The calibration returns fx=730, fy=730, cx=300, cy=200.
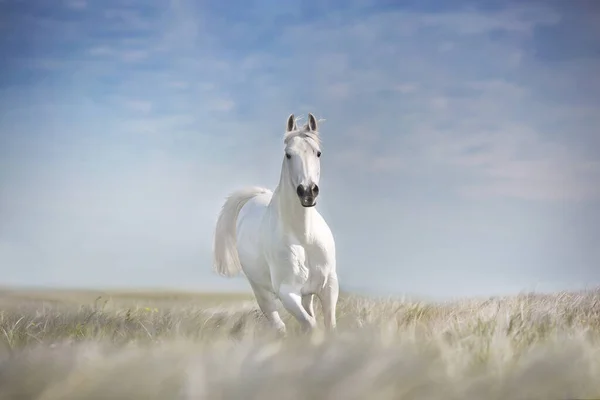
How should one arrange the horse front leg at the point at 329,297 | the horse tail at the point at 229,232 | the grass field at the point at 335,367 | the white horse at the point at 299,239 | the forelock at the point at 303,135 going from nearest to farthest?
the grass field at the point at 335,367 < the white horse at the point at 299,239 < the forelock at the point at 303,135 < the horse front leg at the point at 329,297 < the horse tail at the point at 229,232

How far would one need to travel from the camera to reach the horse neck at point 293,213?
11.4ft

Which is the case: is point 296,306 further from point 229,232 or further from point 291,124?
point 229,232

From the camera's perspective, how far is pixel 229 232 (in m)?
4.62

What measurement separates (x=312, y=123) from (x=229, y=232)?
53.4 inches

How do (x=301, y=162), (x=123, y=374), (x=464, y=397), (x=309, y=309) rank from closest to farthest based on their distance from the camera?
(x=464, y=397) < (x=123, y=374) < (x=301, y=162) < (x=309, y=309)

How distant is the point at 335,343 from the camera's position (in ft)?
8.02

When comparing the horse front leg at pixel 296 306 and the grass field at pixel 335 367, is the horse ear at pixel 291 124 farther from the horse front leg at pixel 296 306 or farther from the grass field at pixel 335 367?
the grass field at pixel 335 367

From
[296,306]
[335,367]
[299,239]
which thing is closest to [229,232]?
[299,239]

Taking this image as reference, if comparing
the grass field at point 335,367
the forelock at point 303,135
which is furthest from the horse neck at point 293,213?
the grass field at point 335,367

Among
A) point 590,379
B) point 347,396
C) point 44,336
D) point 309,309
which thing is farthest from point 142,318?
point 590,379

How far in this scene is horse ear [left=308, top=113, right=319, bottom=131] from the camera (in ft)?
11.4

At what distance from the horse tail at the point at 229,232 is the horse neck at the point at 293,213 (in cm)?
107

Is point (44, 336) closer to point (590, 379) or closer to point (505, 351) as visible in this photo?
point (505, 351)

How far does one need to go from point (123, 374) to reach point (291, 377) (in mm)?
536
